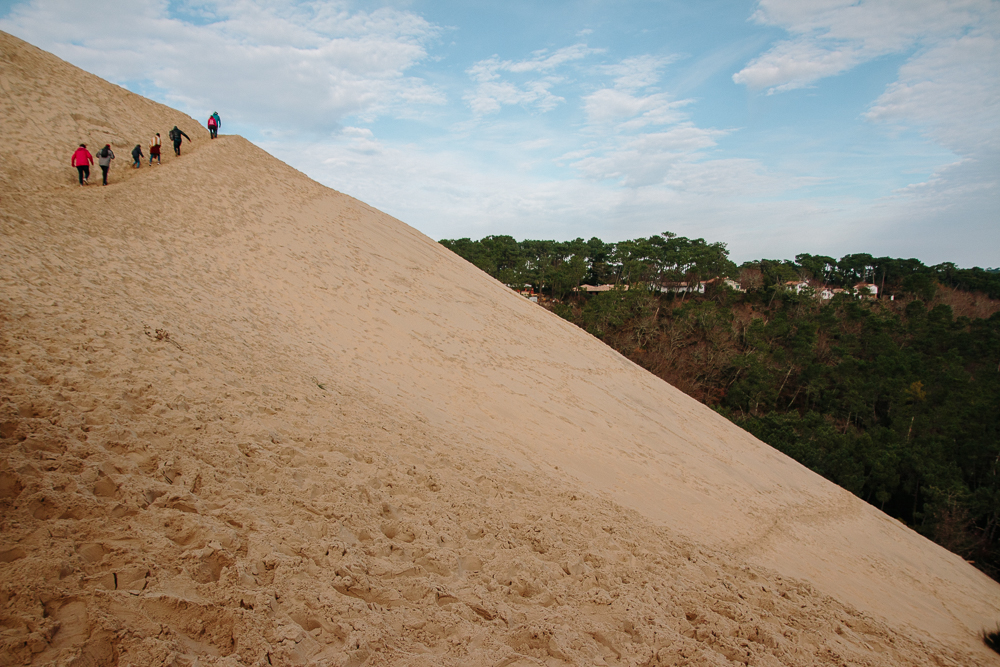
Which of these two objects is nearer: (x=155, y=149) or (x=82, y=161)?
(x=82, y=161)

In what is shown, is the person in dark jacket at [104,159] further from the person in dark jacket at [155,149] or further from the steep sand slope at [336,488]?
the person in dark jacket at [155,149]

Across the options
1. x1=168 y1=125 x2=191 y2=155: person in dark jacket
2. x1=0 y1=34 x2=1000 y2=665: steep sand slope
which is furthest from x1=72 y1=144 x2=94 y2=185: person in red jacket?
x1=168 y1=125 x2=191 y2=155: person in dark jacket

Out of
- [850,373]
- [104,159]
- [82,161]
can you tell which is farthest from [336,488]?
[850,373]

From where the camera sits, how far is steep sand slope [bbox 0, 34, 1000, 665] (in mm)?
2898

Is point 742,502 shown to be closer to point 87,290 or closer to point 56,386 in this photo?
point 56,386

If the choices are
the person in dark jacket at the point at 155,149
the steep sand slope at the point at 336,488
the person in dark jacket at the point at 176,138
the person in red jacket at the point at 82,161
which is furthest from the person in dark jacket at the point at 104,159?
the person in dark jacket at the point at 176,138

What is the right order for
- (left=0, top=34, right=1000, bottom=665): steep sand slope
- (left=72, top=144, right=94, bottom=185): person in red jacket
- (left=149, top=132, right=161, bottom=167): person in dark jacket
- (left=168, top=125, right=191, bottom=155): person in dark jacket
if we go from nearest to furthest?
(left=0, top=34, right=1000, bottom=665): steep sand slope → (left=72, top=144, right=94, bottom=185): person in red jacket → (left=149, top=132, right=161, bottom=167): person in dark jacket → (left=168, top=125, right=191, bottom=155): person in dark jacket

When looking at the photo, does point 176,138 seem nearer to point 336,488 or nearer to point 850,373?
point 336,488

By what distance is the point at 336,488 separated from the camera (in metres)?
4.43

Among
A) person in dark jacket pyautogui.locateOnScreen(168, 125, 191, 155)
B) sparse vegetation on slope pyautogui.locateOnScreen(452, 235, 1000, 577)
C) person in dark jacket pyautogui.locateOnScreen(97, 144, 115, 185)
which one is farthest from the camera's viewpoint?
sparse vegetation on slope pyautogui.locateOnScreen(452, 235, 1000, 577)

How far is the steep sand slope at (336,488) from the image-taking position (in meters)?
2.90

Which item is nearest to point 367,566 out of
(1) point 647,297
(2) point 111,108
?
(2) point 111,108

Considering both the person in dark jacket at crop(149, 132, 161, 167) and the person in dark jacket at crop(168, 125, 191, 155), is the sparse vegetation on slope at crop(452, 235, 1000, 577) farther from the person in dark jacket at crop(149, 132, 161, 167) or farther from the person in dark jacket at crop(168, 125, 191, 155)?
the person in dark jacket at crop(149, 132, 161, 167)

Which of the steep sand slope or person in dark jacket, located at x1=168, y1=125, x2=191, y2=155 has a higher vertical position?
person in dark jacket, located at x1=168, y1=125, x2=191, y2=155
